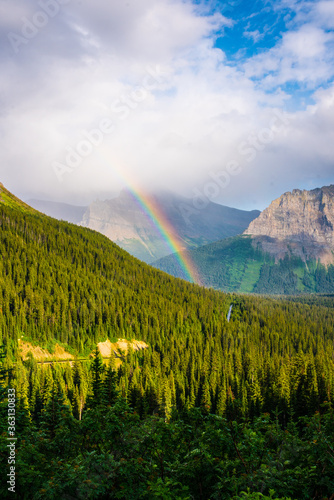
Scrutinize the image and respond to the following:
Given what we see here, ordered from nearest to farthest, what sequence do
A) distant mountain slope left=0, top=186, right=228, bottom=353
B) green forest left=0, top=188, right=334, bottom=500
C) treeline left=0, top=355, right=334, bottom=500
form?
treeline left=0, top=355, right=334, bottom=500
green forest left=0, top=188, right=334, bottom=500
distant mountain slope left=0, top=186, right=228, bottom=353

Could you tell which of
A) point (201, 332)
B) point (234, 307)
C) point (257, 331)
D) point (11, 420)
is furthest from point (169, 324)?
point (11, 420)

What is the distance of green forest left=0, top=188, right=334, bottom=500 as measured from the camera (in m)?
10.6

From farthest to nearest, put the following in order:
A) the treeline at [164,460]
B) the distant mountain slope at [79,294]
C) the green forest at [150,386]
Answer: the distant mountain slope at [79,294] → the green forest at [150,386] → the treeline at [164,460]

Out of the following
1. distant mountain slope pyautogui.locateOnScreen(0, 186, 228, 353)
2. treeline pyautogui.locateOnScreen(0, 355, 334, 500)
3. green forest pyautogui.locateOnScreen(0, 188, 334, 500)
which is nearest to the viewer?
treeline pyautogui.locateOnScreen(0, 355, 334, 500)

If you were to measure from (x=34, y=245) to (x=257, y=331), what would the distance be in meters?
127

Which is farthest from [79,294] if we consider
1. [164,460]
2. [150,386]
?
[164,460]

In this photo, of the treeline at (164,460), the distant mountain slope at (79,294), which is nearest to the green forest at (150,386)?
the treeline at (164,460)

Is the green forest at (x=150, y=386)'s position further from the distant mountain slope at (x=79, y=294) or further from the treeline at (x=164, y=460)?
the distant mountain slope at (x=79, y=294)

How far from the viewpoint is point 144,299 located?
504 feet

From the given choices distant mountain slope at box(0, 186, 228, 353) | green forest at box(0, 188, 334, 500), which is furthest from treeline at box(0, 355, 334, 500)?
distant mountain slope at box(0, 186, 228, 353)

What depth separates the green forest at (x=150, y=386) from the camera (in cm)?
1064

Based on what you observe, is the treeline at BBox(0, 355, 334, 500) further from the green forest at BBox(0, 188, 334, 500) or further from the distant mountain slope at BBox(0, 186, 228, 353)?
the distant mountain slope at BBox(0, 186, 228, 353)

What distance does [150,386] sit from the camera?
79.4 m

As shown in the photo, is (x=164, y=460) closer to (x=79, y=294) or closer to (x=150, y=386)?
(x=150, y=386)
